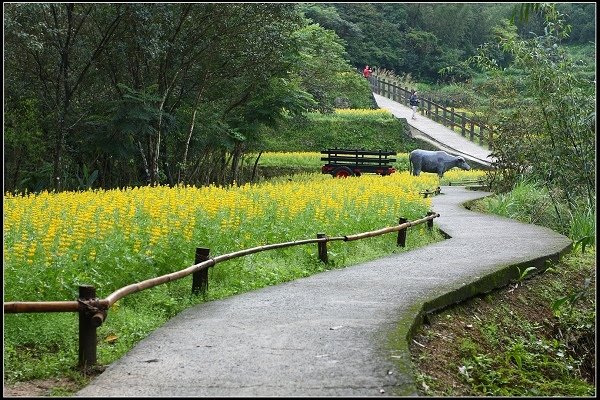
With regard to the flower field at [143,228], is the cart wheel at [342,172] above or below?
above

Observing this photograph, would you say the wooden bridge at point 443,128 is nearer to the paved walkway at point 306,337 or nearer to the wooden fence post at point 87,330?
the paved walkway at point 306,337

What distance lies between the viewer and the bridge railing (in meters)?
43.2

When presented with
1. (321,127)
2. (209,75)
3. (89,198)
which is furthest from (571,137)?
(321,127)

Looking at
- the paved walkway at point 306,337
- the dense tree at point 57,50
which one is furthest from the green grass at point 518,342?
the dense tree at point 57,50

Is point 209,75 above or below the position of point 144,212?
above

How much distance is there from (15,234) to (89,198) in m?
4.99

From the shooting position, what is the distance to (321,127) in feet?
141

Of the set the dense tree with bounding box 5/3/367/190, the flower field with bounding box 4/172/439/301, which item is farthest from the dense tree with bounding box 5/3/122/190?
the flower field with bounding box 4/172/439/301

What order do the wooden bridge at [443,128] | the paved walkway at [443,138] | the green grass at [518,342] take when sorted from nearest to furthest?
the green grass at [518,342], the paved walkway at [443,138], the wooden bridge at [443,128]

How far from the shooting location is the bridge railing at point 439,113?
43219 millimetres

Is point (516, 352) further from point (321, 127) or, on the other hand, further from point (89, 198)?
point (321, 127)

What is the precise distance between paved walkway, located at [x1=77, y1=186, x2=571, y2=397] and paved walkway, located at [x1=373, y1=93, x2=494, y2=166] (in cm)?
2759

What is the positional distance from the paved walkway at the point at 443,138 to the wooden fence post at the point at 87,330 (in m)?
31.6

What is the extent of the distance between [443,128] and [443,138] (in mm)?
3191
